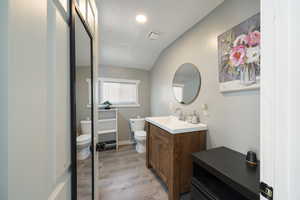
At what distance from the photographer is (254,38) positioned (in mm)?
1070

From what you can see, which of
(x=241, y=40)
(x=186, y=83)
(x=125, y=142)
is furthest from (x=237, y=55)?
(x=125, y=142)

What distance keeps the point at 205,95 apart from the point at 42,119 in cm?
170

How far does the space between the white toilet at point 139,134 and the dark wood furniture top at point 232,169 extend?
1705 mm

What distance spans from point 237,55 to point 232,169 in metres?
1.10

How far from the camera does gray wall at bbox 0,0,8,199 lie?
0.69ft

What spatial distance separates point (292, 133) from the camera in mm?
426

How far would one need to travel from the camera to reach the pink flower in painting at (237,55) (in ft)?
3.80

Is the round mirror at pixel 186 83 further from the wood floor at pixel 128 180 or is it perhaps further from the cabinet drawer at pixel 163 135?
the wood floor at pixel 128 180

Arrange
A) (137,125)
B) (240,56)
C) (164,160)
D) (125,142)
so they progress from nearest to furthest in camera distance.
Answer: (240,56) < (164,160) < (137,125) < (125,142)

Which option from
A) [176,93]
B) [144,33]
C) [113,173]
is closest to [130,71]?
[144,33]

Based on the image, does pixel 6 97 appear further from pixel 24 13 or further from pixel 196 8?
pixel 196 8

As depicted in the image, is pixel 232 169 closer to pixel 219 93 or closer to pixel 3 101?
pixel 219 93

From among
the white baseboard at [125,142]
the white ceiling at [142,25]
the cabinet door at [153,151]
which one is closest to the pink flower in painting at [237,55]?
the white ceiling at [142,25]

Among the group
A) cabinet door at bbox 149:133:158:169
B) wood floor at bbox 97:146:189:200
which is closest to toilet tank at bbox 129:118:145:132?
wood floor at bbox 97:146:189:200
